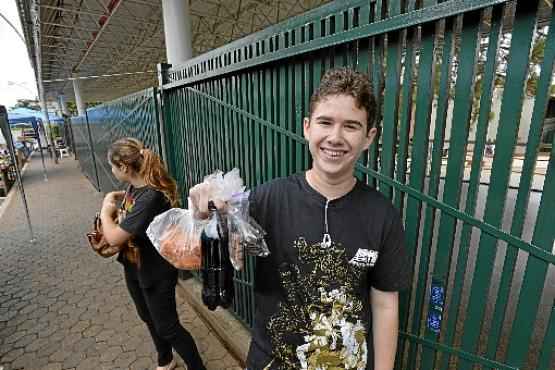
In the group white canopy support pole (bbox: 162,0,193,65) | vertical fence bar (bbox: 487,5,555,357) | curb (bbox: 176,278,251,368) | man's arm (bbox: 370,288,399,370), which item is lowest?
curb (bbox: 176,278,251,368)

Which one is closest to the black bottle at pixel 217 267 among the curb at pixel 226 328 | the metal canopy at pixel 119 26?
the curb at pixel 226 328

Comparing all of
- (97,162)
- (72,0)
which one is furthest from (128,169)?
(72,0)

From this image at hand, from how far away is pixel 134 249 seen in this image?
224 centimetres

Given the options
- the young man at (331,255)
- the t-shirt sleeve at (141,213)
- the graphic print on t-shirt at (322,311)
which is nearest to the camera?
the young man at (331,255)

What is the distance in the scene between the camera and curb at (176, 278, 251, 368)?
288 centimetres

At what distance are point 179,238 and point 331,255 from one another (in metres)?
0.63

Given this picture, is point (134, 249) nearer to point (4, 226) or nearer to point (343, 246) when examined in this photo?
point (343, 246)

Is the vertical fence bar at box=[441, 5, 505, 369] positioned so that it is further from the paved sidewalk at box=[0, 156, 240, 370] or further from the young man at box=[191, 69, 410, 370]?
the paved sidewalk at box=[0, 156, 240, 370]

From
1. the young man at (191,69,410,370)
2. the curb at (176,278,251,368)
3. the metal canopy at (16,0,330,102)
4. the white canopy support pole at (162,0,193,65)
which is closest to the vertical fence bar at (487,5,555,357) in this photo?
the young man at (191,69,410,370)

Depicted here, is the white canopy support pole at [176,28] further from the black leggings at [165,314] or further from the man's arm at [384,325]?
the man's arm at [384,325]

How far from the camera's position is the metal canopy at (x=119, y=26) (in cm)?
1195

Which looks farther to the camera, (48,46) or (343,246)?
(48,46)

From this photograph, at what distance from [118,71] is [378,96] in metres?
29.8

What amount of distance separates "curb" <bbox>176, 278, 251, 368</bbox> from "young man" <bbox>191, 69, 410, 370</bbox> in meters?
1.69
